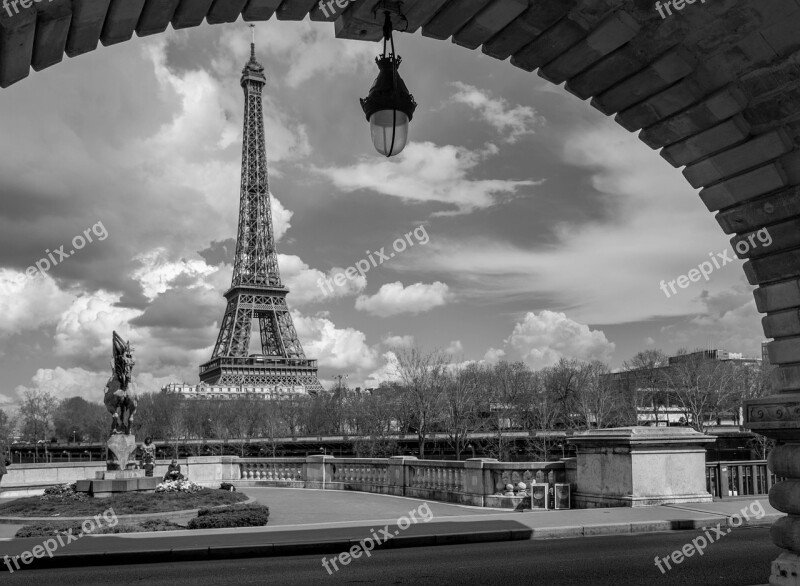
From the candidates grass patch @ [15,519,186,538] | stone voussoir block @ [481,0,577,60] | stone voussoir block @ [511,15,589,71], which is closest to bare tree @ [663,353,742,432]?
grass patch @ [15,519,186,538]

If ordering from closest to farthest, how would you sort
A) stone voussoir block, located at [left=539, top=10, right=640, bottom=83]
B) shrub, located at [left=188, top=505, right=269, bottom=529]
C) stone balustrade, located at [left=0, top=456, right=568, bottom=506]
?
stone voussoir block, located at [left=539, top=10, right=640, bottom=83], shrub, located at [left=188, top=505, right=269, bottom=529], stone balustrade, located at [left=0, top=456, right=568, bottom=506]

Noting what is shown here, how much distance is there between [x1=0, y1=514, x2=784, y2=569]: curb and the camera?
1360cm

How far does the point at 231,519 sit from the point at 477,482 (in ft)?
A: 23.7

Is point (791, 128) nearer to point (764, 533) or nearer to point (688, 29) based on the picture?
→ point (688, 29)

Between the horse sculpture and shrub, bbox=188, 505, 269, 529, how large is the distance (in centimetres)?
798

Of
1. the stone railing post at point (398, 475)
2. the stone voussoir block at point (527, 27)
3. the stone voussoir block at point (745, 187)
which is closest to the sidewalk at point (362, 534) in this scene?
the stone railing post at point (398, 475)

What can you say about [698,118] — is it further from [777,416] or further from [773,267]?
[777,416]

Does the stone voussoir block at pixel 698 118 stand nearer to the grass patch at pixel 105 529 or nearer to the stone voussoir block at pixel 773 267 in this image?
the stone voussoir block at pixel 773 267

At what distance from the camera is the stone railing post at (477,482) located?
2161 cm

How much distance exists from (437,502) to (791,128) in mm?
17756

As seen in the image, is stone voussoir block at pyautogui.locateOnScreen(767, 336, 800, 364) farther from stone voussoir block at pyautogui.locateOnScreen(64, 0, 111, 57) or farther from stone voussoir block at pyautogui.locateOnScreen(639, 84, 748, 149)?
stone voussoir block at pyautogui.locateOnScreen(64, 0, 111, 57)

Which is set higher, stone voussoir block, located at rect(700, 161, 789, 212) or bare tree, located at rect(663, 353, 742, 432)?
stone voussoir block, located at rect(700, 161, 789, 212)

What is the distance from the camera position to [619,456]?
1827 cm

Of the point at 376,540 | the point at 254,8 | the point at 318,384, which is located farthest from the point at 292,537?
the point at 318,384
